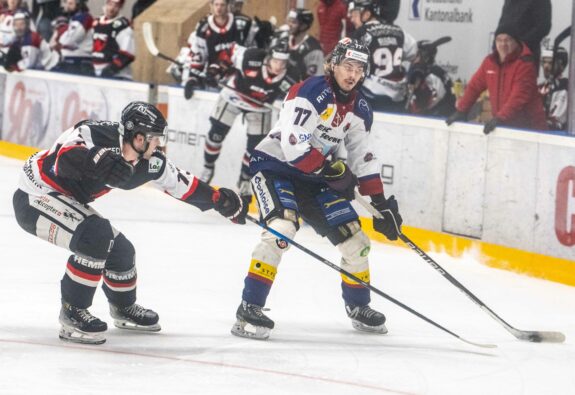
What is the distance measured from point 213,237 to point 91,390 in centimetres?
378

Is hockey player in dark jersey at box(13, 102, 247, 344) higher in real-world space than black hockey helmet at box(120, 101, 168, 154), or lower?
lower

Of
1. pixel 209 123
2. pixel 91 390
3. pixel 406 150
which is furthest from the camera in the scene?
pixel 209 123

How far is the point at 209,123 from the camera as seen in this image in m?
9.70

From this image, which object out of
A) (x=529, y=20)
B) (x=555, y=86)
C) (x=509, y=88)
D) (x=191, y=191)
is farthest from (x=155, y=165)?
(x=555, y=86)

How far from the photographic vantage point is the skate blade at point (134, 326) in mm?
5230

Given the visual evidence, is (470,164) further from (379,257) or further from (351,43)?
(351,43)

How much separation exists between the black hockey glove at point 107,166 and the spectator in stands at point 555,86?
3.83 meters

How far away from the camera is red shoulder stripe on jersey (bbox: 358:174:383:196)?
5578mm

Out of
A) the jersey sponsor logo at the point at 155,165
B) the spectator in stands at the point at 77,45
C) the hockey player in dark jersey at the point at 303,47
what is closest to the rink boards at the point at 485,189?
the hockey player in dark jersey at the point at 303,47

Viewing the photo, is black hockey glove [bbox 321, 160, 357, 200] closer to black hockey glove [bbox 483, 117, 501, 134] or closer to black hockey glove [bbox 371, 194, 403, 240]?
black hockey glove [bbox 371, 194, 403, 240]

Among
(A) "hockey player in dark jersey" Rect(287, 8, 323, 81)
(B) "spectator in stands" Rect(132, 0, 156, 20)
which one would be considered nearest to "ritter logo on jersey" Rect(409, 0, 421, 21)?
(A) "hockey player in dark jersey" Rect(287, 8, 323, 81)

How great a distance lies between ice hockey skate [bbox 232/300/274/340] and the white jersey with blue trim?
599mm

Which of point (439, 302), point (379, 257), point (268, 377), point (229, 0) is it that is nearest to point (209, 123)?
point (229, 0)

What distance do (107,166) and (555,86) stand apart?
13.5 ft
